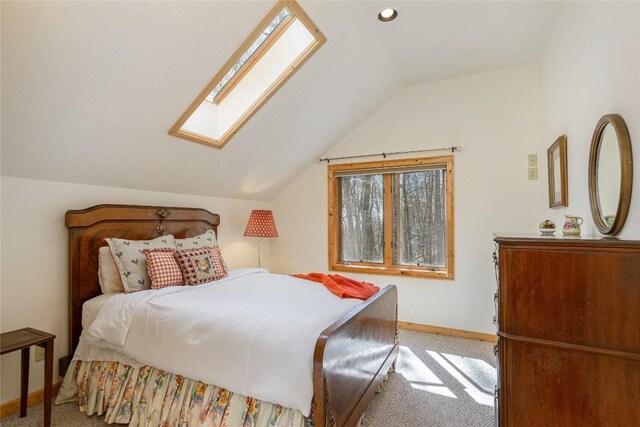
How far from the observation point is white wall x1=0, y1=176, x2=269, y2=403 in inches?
79.7

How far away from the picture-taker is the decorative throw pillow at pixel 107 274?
2.38m

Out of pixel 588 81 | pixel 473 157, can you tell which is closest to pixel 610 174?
pixel 588 81

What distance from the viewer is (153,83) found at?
2.04m

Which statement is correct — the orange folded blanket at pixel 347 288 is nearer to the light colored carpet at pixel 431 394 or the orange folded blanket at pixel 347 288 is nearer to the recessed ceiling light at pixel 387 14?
the light colored carpet at pixel 431 394

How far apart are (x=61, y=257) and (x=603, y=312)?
313cm

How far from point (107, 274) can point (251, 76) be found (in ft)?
6.49

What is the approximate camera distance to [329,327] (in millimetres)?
1570

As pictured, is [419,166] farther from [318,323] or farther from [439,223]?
[318,323]

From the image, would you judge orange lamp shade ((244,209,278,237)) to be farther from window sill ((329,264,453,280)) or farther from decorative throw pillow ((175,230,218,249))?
window sill ((329,264,453,280))

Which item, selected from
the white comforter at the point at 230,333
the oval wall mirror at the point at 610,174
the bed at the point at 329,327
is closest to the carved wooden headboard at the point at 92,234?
the bed at the point at 329,327

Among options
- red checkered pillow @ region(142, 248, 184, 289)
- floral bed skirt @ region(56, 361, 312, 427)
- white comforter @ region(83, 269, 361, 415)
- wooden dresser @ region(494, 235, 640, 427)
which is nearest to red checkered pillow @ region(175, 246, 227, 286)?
red checkered pillow @ region(142, 248, 184, 289)

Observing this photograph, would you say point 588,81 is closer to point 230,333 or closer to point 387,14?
point 387,14

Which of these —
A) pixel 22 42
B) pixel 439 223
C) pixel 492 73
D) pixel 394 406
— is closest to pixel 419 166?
pixel 439 223

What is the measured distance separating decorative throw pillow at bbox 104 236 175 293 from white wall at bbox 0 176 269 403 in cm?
36
